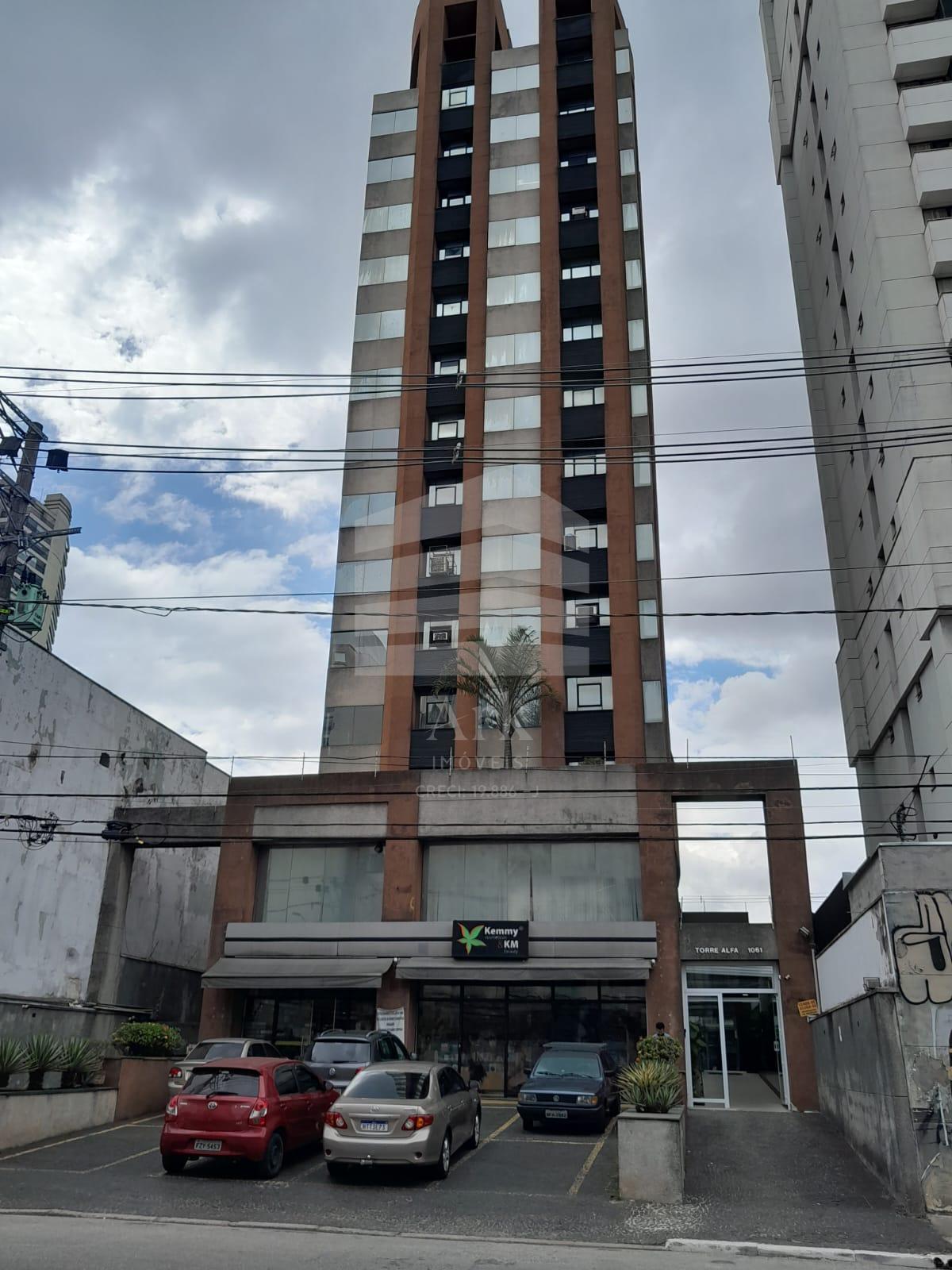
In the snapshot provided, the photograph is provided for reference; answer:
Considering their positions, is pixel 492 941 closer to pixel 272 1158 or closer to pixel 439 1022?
pixel 439 1022

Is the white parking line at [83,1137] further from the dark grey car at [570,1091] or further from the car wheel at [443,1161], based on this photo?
the dark grey car at [570,1091]

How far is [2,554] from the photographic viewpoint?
15891 millimetres

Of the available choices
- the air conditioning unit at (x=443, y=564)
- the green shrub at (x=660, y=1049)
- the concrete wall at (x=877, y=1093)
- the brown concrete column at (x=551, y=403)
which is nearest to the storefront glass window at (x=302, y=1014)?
the green shrub at (x=660, y=1049)

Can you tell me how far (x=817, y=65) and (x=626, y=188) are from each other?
10290 mm

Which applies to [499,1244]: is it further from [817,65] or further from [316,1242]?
[817,65]

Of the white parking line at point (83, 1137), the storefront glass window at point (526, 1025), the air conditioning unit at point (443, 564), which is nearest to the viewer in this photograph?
the white parking line at point (83, 1137)

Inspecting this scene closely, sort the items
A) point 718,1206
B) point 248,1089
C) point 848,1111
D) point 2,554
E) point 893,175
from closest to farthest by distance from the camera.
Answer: point 718,1206 < point 248,1089 < point 2,554 < point 848,1111 < point 893,175

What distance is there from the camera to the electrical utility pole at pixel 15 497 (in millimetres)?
15938

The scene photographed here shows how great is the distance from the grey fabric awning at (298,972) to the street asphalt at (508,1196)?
10.1 metres

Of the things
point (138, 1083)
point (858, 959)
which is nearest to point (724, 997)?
point (858, 959)

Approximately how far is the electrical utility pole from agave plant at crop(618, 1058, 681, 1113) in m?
12.2

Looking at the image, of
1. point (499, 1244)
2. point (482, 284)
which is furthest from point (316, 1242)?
point (482, 284)

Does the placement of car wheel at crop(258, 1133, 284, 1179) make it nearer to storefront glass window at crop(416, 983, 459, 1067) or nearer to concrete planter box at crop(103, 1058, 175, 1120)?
concrete planter box at crop(103, 1058, 175, 1120)

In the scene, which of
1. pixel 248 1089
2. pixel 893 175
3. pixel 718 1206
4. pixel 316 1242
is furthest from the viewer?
pixel 893 175
